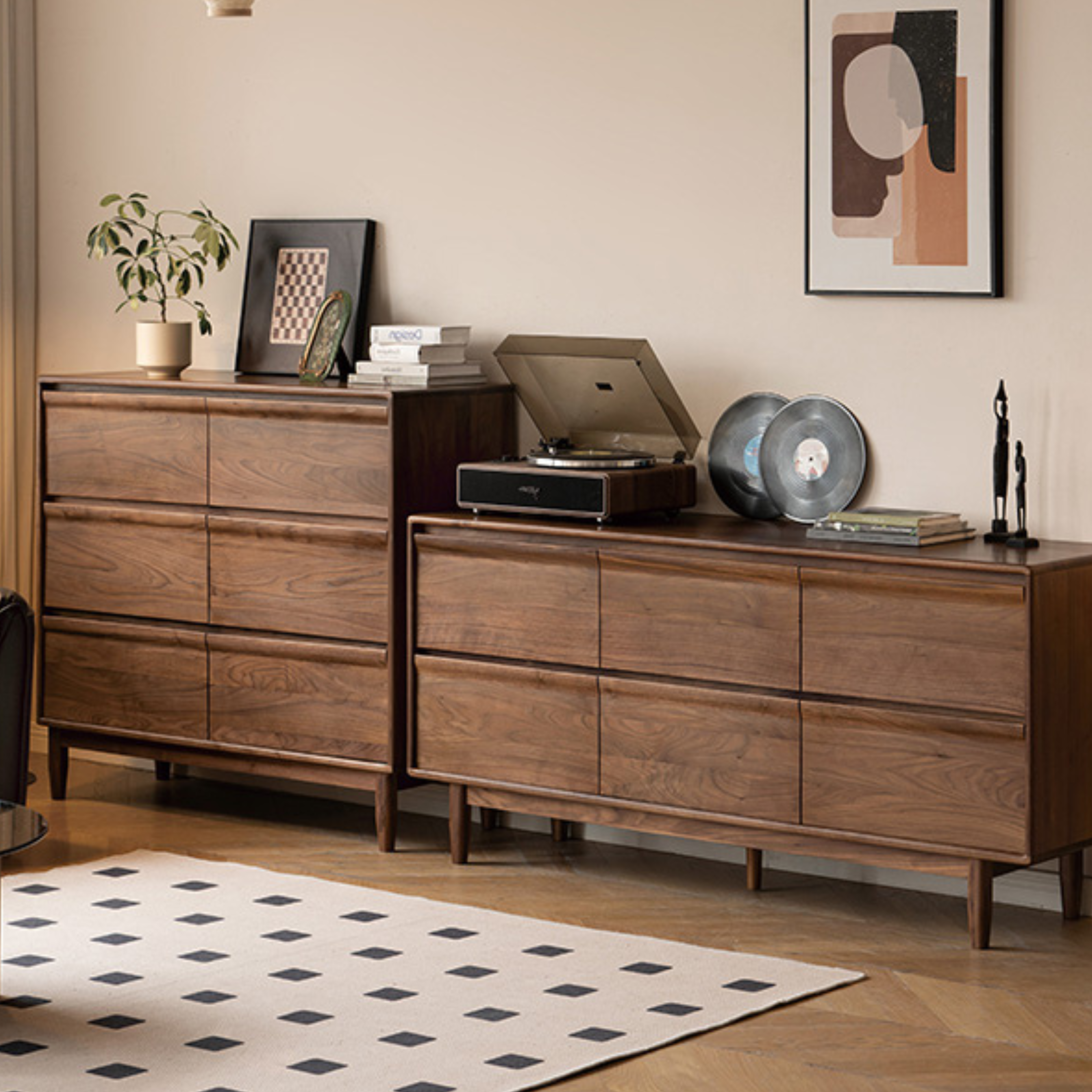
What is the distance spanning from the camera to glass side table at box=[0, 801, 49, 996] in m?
3.60

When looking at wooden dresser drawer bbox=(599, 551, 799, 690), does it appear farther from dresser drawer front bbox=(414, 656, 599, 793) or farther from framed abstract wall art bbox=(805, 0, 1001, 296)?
framed abstract wall art bbox=(805, 0, 1001, 296)

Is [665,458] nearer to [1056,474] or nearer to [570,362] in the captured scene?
[570,362]

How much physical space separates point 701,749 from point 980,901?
0.69m

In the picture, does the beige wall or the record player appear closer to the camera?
the beige wall

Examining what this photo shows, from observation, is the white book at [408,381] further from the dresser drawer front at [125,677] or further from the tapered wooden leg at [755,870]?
the tapered wooden leg at [755,870]

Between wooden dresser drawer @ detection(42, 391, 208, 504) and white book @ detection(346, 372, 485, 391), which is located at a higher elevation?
white book @ detection(346, 372, 485, 391)

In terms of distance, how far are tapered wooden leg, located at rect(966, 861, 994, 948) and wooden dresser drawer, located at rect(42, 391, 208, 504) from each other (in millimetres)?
2268

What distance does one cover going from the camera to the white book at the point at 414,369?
540 cm

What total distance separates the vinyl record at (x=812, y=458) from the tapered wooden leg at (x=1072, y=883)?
959 millimetres

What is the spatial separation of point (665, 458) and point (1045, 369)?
1.01 metres

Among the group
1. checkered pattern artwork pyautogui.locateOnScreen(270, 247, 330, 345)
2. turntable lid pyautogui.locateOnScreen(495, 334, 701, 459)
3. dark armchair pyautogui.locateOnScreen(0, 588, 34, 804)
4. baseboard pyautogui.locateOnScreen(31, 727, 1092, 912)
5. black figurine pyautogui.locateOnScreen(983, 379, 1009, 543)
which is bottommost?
baseboard pyautogui.locateOnScreen(31, 727, 1092, 912)

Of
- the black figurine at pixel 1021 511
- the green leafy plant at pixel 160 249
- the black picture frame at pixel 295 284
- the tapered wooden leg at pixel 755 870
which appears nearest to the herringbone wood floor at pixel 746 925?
the tapered wooden leg at pixel 755 870

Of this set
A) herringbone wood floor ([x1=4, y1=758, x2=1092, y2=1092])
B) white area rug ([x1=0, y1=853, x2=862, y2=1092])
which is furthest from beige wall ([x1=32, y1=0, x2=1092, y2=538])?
white area rug ([x1=0, y1=853, x2=862, y2=1092])

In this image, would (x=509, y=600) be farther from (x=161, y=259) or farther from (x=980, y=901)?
(x=161, y=259)
